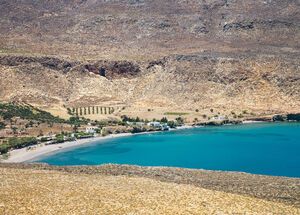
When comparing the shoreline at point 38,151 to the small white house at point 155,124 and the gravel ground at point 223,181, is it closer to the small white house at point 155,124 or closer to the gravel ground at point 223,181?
the small white house at point 155,124

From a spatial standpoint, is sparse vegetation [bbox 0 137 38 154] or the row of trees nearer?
sparse vegetation [bbox 0 137 38 154]

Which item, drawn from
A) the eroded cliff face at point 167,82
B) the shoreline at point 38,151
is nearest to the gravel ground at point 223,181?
the shoreline at point 38,151

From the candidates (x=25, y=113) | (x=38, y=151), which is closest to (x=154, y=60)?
(x=25, y=113)

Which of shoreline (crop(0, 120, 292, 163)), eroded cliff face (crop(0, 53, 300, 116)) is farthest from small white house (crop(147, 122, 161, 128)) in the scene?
eroded cliff face (crop(0, 53, 300, 116))

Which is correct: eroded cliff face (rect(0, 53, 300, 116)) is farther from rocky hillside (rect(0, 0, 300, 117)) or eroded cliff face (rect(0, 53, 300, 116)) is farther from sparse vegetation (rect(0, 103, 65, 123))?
sparse vegetation (rect(0, 103, 65, 123))

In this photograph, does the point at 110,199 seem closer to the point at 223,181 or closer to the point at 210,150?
the point at 223,181

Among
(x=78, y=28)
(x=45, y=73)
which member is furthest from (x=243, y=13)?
(x=45, y=73)

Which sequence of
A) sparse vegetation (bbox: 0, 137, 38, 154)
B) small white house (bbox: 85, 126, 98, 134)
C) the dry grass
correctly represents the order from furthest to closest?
small white house (bbox: 85, 126, 98, 134)
sparse vegetation (bbox: 0, 137, 38, 154)
the dry grass
